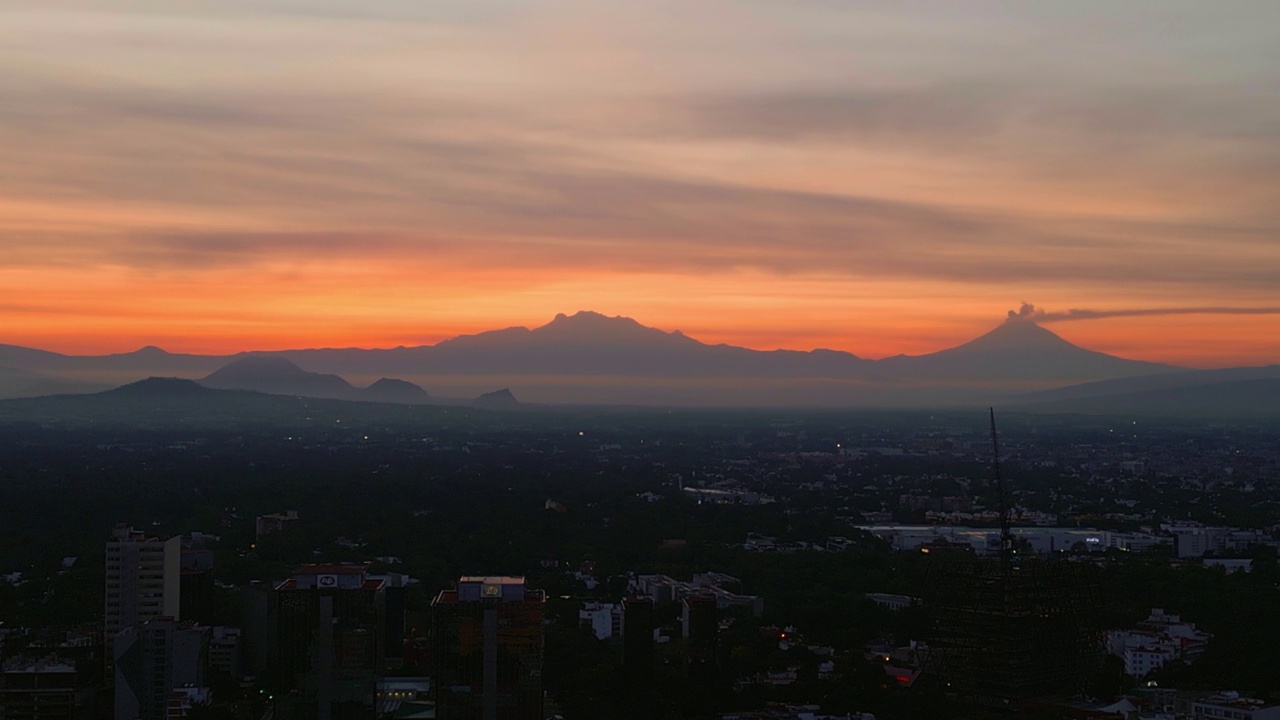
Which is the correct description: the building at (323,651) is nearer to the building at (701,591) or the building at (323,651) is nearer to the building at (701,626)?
the building at (701,626)

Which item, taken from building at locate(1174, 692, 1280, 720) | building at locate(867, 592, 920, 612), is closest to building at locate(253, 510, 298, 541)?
building at locate(867, 592, 920, 612)

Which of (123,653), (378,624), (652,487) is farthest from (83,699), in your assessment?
(652,487)

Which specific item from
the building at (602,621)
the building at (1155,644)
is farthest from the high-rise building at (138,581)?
the building at (1155,644)

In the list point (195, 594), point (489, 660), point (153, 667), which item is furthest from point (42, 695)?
point (195, 594)

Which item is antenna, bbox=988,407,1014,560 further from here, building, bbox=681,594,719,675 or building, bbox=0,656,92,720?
building, bbox=0,656,92,720

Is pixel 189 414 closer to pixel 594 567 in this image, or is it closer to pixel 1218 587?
pixel 594 567
